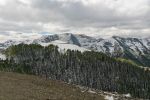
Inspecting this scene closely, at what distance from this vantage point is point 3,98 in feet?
152

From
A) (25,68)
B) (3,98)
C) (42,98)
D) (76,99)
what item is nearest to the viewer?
(3,98)

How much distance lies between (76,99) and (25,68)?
14036 cm

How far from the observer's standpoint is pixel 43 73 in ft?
643

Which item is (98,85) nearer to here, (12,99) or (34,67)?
(34,67)

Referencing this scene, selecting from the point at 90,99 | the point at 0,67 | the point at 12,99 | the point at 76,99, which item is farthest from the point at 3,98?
the point at 0,67

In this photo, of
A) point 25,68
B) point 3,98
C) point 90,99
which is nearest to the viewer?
point 3,98

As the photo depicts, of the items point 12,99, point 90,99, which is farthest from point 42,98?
point 90,99

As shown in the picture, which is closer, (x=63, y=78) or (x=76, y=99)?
(x=76, y=99)

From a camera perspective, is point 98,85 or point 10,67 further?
point 98,85

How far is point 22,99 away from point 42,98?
5.14m

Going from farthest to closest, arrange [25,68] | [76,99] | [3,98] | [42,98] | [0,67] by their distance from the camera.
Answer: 1. [25,68]
2. [0,67]
3. [76,99]
4. [42,98]
5. [3,98]

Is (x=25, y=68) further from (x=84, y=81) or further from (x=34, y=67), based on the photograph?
(x=84, y=81)

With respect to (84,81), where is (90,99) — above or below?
above

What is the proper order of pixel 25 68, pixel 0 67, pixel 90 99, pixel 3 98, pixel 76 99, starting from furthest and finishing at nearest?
pixel 25 68 < pixel 0 67 < pixel 90 99 < pixel 76 99 < pixel 3 98
